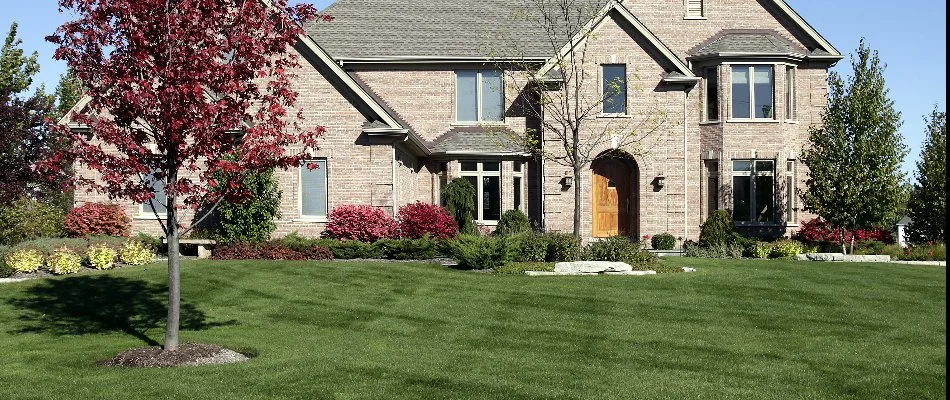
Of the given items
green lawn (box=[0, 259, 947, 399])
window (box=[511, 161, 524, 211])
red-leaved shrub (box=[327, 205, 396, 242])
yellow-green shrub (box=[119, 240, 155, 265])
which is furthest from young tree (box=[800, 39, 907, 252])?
yellow-green shrub (box=[119, 240, 155, 265])

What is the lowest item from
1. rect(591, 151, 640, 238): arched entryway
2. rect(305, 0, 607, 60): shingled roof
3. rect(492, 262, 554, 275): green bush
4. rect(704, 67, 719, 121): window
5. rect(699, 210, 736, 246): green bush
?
rect(492, 262, 554, 275): green bush

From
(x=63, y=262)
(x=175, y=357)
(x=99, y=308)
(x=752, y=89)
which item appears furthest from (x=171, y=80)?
(x=752, y=89)

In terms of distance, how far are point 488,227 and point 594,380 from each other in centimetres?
2099

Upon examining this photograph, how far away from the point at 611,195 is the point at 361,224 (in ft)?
31.0

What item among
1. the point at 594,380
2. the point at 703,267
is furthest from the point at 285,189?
the point at 594,380

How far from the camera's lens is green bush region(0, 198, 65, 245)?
27453 mm

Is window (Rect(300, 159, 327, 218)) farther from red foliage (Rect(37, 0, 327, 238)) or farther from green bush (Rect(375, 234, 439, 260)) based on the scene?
red foliage (Rect(37, 0, 327, 238))

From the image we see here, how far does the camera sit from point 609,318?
17.8 m

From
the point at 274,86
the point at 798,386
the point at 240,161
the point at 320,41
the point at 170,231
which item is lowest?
the point at 798,386

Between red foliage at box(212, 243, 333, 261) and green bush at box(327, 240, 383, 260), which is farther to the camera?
green bush at box(327, 240, 383, 260)

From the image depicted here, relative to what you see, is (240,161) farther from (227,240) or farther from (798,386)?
(227,240)

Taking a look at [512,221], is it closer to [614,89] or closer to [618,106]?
[618,106]

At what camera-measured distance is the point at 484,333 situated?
16312mm

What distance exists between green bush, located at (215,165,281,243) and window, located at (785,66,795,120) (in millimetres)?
16745
